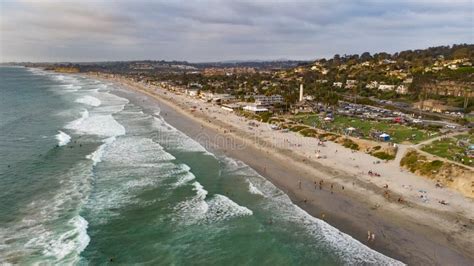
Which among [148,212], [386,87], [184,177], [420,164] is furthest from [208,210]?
[386,87]

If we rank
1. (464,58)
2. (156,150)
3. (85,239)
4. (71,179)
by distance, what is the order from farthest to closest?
(464,58) → (156,150) → (71,179) → (85,239)

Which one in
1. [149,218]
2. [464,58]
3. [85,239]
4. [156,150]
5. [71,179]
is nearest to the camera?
[85,239]

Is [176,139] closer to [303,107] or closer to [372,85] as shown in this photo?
[303,107]

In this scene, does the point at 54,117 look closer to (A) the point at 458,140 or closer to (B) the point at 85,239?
(B) the point at 85,239

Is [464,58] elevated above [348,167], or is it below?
above

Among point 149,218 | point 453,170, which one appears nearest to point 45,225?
point 149,218

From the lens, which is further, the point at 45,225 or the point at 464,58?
the point at 464,58

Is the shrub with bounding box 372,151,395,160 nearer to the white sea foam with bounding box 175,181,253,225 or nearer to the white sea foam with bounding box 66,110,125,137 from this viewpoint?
the white sea foam with bounding box 175,181,253,225
